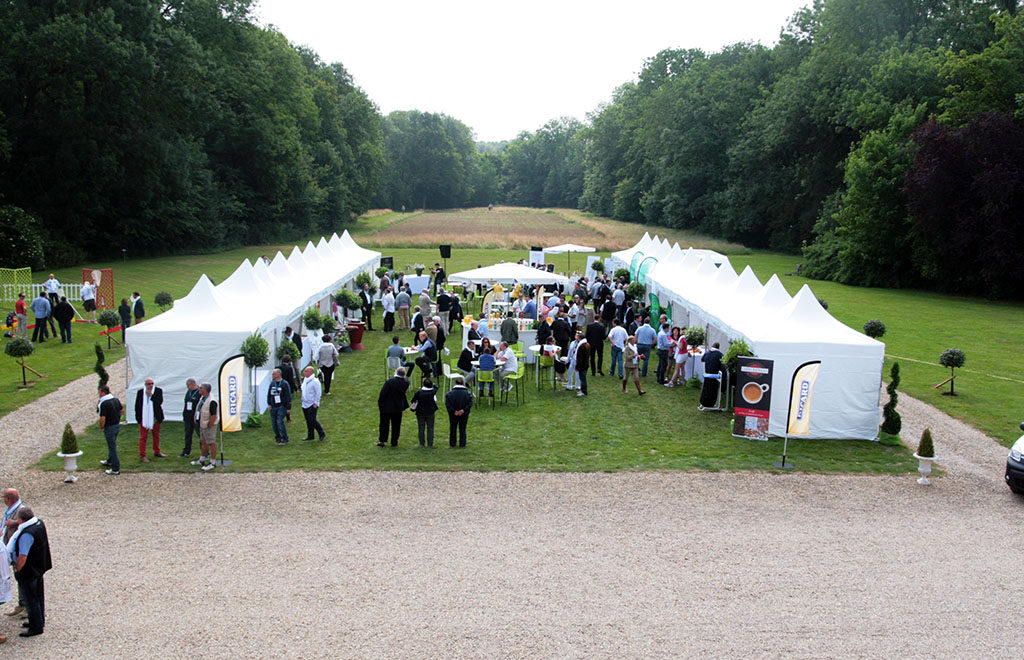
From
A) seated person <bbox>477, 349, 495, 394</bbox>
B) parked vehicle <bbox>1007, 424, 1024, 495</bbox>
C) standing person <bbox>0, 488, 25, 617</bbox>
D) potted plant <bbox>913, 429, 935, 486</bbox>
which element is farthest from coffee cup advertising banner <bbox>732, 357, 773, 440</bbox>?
standing person <bbox>0, 488, 25, 617</bbox>

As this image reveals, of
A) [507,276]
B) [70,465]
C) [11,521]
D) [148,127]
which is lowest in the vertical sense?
[70,465]

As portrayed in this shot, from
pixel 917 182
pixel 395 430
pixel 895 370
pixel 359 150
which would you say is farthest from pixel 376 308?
pixel 359 150

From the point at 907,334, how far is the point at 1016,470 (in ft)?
46.1

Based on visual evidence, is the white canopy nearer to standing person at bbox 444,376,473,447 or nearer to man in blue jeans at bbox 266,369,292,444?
standing person at bbox 444,376,473,447

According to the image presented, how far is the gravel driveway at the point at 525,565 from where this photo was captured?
7.03m

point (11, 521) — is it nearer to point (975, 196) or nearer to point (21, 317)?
point (21, 317)

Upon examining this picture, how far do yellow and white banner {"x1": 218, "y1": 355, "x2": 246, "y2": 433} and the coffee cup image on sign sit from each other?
7.70 meters

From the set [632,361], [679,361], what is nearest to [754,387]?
[632,361]

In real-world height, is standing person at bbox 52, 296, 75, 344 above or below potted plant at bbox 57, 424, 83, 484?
above

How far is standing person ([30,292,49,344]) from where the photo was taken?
19.8m

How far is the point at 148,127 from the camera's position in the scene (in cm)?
3766

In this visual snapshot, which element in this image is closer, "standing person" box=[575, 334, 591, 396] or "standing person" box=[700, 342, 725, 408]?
"standing person" box=[700, 342, 725, 408]

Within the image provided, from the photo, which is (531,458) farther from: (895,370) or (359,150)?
(359,150)

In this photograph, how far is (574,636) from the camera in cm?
708
